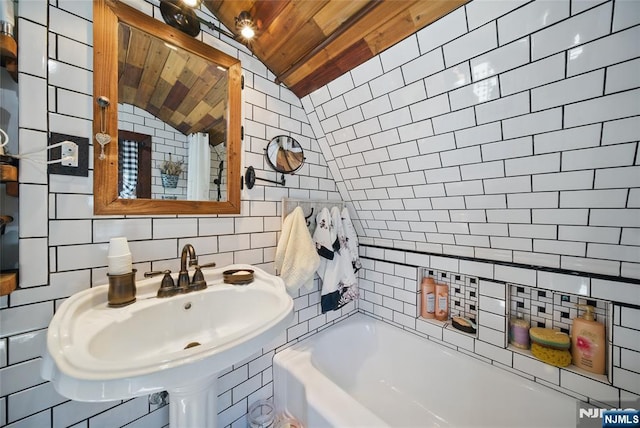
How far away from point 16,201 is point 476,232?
2010 millimetres

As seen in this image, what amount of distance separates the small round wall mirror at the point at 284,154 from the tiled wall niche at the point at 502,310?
1.00 metres

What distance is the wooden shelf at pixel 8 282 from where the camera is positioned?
641mm

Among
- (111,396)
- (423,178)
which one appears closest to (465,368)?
(423,178)

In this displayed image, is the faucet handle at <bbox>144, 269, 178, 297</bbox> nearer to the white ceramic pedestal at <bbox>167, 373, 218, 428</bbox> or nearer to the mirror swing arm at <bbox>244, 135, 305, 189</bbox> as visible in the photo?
the white ceramic pedestal at <bbox>167, 373, 218, 428</bbox>

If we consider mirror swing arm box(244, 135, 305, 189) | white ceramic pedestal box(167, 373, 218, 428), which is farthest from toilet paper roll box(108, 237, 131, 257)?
mirror swing arm box(244, 135, 305, 189)

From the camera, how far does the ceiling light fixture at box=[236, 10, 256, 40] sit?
1034 mm

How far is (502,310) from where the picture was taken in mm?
1342

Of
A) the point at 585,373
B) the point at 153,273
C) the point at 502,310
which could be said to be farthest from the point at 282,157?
the point at 585,373

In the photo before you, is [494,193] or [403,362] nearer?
[494,193]

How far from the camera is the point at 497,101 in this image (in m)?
0.94

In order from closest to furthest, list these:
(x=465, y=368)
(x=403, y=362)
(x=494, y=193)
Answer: (x=494, y=193) < (x=465, y=368) < (x=403, y=362)

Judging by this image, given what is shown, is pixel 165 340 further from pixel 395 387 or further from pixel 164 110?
pixel 395 387

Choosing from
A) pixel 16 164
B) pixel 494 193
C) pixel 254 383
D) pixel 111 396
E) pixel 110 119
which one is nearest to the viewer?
pixel 111 396

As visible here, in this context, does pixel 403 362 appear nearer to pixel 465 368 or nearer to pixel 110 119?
pixel 465 368
